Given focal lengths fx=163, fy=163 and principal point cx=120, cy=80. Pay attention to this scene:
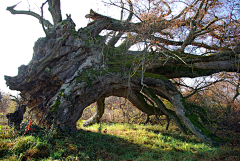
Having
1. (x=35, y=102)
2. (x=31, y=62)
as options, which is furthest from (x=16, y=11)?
(x=35, y=102)

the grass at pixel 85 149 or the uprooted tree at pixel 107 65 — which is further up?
the uprooted tree at pixel 107 65

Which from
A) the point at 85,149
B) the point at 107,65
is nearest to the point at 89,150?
the point at 85,149

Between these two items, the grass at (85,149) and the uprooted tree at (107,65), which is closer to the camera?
the grass at (85,149)

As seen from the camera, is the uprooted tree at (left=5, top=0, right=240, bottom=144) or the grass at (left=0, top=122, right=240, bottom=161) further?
the uprooted tree at (left=5, top=0, right=240, bottom=144)

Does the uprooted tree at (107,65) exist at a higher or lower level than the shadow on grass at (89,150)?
higher

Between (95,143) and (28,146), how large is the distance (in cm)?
205

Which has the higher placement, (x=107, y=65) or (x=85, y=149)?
(x=107, y=65)

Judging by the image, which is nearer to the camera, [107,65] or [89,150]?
[89,150]

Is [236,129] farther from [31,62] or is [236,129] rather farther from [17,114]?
[31,62]

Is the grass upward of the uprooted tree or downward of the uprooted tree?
downward

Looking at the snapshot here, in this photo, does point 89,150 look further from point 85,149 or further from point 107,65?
point 107,65

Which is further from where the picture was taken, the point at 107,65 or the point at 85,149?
the point at 107,65

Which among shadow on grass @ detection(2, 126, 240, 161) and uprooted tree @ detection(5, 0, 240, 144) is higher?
uprooted tree @ detection(5, 0, 240, 144)

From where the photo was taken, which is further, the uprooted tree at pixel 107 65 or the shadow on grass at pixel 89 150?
the uprooted tree at pixel 107 65
